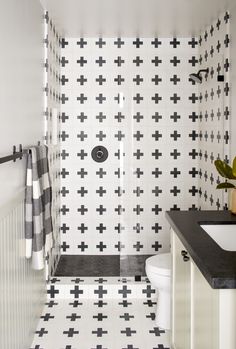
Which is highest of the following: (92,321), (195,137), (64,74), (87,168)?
(64,74)

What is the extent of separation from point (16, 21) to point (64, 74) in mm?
1894

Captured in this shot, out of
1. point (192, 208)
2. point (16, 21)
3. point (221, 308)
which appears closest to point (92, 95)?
point (192, 208)

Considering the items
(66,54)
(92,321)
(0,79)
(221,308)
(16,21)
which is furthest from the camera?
Answer: (66,54)

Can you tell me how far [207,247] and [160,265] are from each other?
49.0 inches

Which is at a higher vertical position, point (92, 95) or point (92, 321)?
point (92, 95)

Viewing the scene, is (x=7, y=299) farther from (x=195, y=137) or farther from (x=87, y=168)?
(x=195, y=137)

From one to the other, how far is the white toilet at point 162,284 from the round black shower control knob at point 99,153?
5.02 ft

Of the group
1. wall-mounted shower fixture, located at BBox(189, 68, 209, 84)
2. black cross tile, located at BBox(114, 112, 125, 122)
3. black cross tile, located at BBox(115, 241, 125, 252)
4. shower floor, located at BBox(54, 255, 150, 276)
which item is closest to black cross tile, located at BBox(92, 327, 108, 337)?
shower floor, located at BBox(54, 255, 150, 276)

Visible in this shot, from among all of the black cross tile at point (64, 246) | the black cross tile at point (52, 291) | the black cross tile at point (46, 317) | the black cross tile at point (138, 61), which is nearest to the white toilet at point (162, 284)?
the black cross tile at point (46, 317)

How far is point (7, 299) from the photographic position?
7.16 feet

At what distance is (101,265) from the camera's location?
13.5 ft

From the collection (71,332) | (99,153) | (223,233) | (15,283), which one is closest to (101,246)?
(99,153)

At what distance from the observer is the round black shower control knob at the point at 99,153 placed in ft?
14.4

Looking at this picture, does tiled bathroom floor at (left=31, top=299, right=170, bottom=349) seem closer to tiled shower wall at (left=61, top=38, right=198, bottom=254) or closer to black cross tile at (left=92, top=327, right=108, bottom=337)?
black cross tile at (left=92, top=327, right=108, bottom=337)
